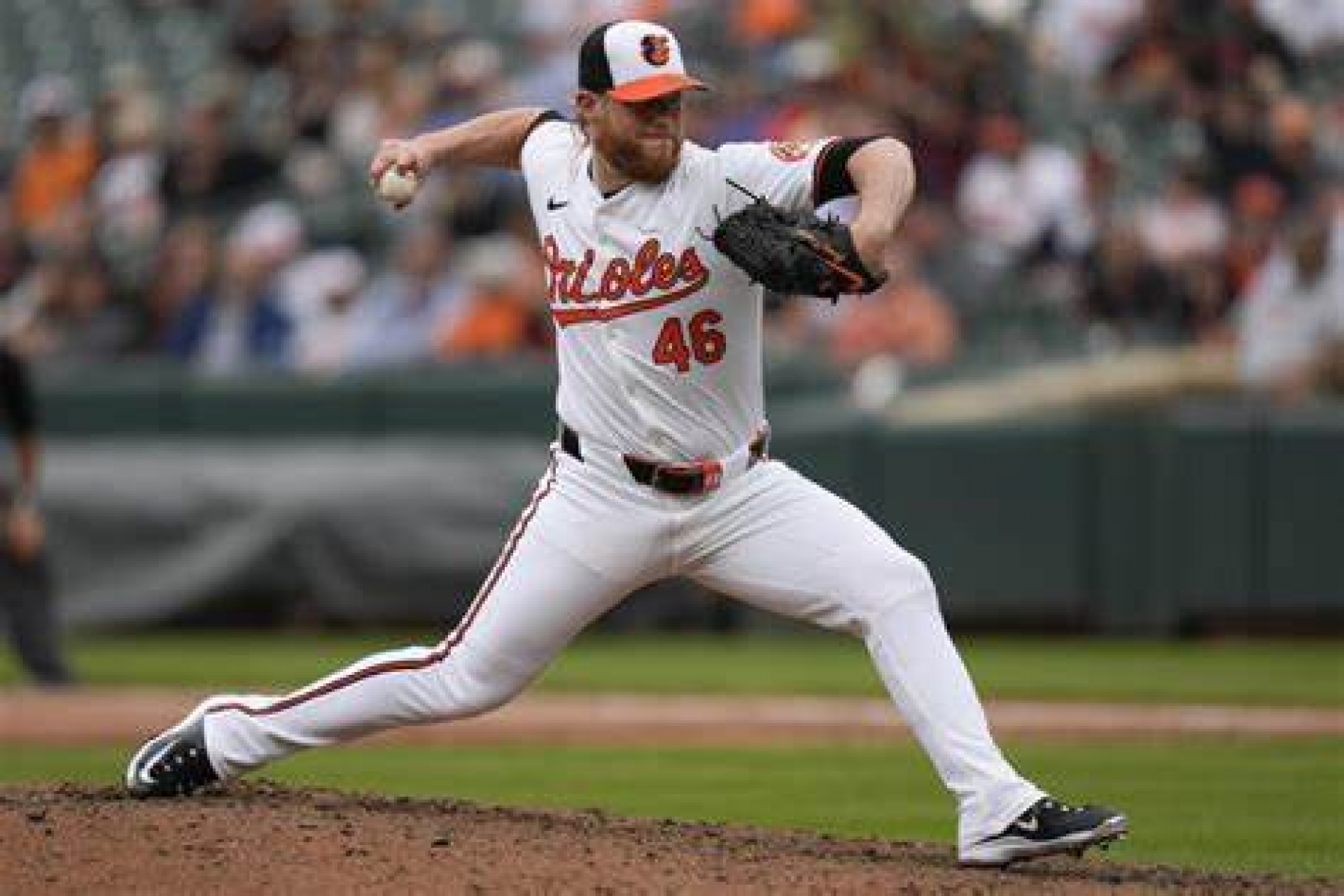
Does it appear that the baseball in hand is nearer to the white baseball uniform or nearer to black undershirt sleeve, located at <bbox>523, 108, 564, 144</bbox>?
the white baseball uniform

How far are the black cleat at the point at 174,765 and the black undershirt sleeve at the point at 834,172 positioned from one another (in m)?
1.99

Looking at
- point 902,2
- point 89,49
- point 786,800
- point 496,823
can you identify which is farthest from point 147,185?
point 496,823

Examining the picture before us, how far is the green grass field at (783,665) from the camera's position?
12047mm

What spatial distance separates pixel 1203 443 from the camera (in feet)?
47.9

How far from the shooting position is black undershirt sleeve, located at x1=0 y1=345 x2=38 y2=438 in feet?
38.1

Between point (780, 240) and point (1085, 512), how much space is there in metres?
9.37

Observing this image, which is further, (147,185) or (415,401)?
(147,185)

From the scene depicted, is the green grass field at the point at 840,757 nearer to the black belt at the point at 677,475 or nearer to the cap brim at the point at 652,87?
the black belt at the point at 677,475

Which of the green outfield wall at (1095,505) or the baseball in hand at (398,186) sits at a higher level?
the baseball in hand at (398,186)

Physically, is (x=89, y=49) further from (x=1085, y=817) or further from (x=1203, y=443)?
(x=1085, y=817)

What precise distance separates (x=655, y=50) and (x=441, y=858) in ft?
6.03

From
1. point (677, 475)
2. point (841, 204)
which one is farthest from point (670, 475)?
point (841, 204)

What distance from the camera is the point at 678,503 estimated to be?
6.06m

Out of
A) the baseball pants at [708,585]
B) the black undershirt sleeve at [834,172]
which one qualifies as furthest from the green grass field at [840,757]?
the black undershirt sleeve at [834,172]
